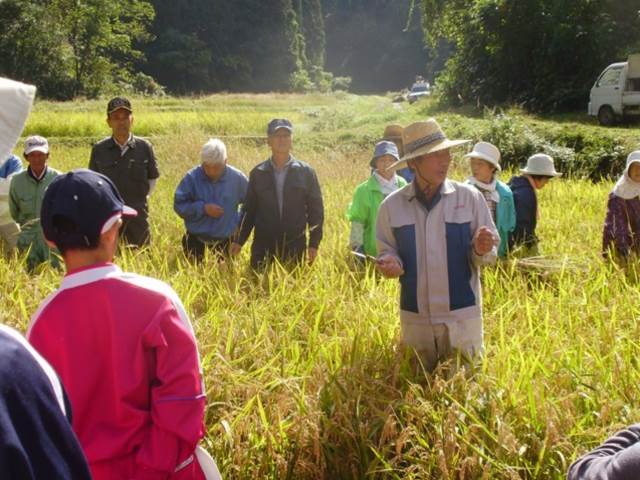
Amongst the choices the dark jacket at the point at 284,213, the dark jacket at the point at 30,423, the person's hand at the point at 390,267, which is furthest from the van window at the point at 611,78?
the dark jacket at the point at 30,423

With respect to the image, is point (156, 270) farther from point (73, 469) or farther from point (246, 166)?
point (246, 166)

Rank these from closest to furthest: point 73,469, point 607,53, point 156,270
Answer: point 73,469 < point 156,270 < point 607,53

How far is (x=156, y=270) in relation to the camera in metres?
4.64

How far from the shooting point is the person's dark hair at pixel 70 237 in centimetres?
173

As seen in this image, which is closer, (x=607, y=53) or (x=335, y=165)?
(x=335, y=165)

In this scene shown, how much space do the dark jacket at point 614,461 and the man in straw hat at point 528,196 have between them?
12.1 feet

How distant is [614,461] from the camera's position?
50.3 inches

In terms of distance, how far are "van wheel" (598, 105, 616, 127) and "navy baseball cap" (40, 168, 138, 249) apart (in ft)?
54.0

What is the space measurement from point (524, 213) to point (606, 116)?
12906mm

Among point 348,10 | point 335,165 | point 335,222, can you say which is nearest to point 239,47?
point 348,10

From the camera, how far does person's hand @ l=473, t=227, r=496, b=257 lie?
276 centimetres

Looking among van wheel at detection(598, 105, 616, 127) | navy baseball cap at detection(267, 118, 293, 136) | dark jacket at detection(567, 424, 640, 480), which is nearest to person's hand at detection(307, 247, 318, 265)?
navy baseball cap at detection(267, 118, 293, 136)

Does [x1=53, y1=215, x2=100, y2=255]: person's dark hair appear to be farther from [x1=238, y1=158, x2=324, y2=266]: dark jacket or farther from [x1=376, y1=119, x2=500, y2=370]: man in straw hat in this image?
[x1=238, y1=158, x2=324, y2=266]: dark jacket

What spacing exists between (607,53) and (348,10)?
68.7 meters
